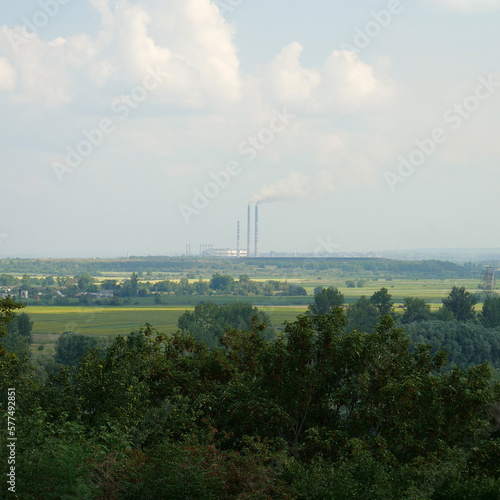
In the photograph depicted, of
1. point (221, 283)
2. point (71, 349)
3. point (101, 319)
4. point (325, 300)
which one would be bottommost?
point (101, 319)

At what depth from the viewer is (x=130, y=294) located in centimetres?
14162

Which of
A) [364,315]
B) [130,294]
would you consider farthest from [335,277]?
[364,315]

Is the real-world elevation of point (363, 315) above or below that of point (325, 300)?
below

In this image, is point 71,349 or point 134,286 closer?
point 71,349

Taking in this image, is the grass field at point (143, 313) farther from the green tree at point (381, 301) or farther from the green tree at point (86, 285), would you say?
the green tree at point (86, 285)

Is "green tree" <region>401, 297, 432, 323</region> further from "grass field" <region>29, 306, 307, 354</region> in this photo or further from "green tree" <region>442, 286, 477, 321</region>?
"grass field" <region>29, 306, 307, 354</region>

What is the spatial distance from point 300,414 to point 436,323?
226ft

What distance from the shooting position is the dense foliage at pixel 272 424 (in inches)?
404

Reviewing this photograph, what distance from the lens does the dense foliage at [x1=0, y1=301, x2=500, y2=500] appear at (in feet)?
33.7

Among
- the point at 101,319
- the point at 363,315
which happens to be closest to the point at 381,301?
the point at 363,315

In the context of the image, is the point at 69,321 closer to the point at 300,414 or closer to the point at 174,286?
the point at 174,286

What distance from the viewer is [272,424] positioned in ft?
46.3

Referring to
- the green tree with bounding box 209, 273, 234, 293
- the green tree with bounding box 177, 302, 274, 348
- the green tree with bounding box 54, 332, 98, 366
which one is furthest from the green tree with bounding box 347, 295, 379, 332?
the green tree with bounding box 209, 273, 234, 293

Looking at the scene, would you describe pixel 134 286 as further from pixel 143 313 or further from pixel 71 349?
pixel 71 349
